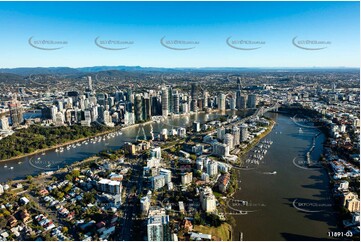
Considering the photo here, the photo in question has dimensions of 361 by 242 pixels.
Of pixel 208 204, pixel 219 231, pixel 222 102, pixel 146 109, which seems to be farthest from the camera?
pixel 222 102

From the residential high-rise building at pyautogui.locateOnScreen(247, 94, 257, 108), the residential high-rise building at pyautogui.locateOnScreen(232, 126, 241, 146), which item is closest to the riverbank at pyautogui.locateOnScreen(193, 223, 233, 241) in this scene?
the residential high-rise building at pyautogui.locateOnScreen(232, 126, 241, 146)

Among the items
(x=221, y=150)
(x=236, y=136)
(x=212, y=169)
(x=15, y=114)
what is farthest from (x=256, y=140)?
(x=15, y=114)

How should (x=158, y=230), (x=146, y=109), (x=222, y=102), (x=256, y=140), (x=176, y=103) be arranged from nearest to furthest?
1. (x=158, y=230)
2. (x=256, y=140)
3. (x=146, y=109)
4. (x=176, y=103)
5. (x=222, y=102)

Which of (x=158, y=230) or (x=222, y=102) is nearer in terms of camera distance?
(x=158, y=230)

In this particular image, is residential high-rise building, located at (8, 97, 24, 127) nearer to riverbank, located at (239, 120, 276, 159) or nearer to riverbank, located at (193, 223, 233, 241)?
riverbank, located at (239, 120, 276, 159)

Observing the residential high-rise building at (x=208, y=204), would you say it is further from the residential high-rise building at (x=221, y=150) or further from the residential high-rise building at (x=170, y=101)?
the residential high-rise building at (x=170, y=101)

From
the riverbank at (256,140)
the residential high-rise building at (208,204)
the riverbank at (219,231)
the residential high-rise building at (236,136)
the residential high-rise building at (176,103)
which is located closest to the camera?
the riverbank at (219,231)

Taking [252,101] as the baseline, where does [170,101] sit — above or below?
above

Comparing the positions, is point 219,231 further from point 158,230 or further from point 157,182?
point 157,182

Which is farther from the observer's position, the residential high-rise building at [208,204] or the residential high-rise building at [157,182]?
the residential high-rise building at [157,182]

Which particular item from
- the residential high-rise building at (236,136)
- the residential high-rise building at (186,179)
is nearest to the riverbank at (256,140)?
the residential high-rise building at (236,136)

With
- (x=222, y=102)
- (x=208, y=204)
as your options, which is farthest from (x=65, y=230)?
(x=222, y=102)

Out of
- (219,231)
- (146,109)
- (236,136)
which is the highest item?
(146,109)
